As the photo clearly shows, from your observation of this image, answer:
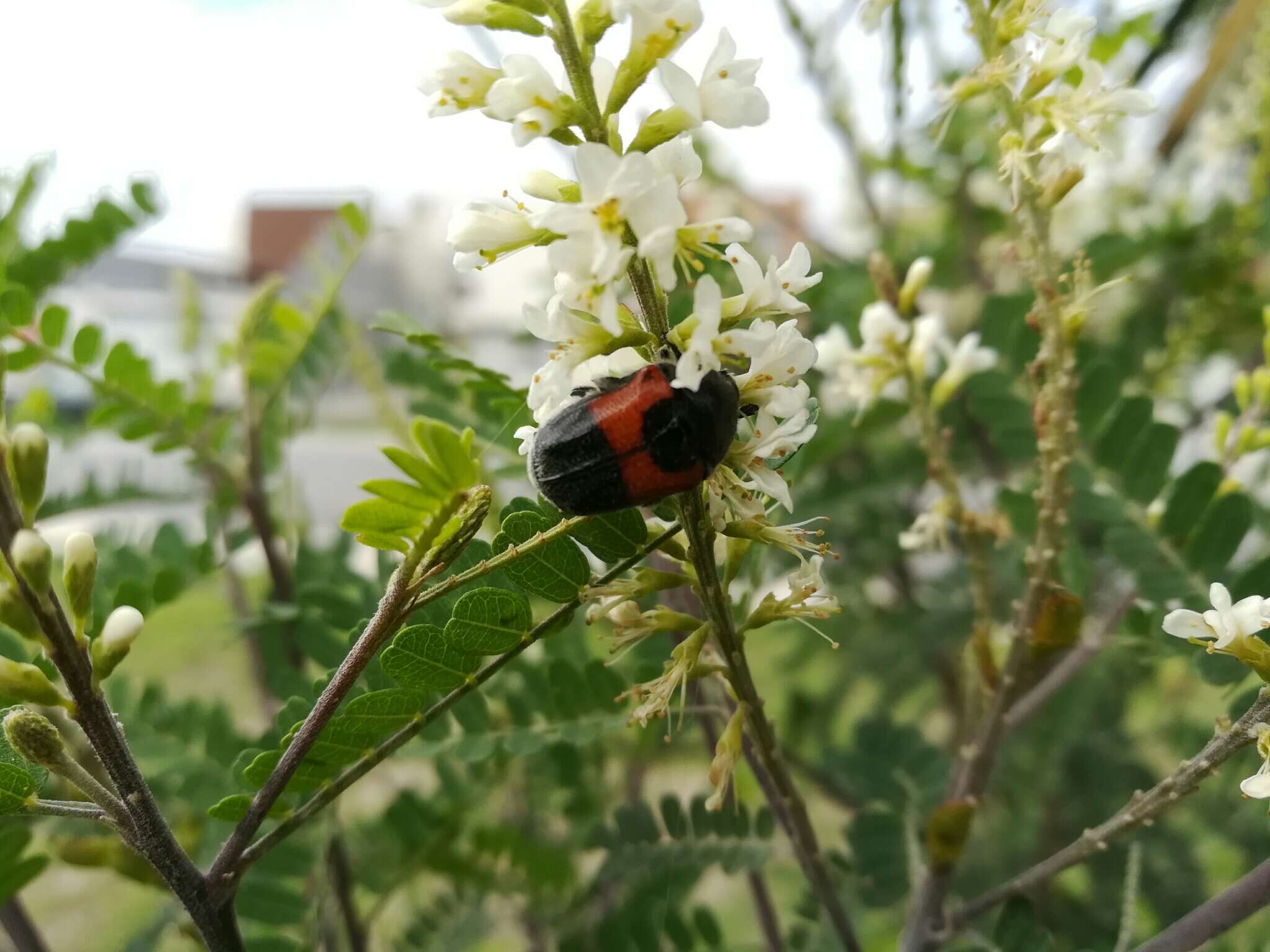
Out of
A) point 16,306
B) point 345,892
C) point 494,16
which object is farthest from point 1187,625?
point 16,306

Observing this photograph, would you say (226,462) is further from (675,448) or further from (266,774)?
(675,448)

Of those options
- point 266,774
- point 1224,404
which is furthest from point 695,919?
point 1224,404

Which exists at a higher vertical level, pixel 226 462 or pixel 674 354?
pixel 674 354

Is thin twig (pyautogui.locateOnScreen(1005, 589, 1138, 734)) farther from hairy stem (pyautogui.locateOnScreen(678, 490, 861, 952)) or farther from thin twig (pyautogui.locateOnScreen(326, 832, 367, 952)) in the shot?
thin twig (pyautogui.locateOnScreen(326, 832, 367, 952))

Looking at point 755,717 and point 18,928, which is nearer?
point 755,717

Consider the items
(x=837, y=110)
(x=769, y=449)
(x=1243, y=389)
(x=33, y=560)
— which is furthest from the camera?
(x=837, y=110)

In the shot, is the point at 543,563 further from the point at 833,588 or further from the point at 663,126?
the point at 833,588

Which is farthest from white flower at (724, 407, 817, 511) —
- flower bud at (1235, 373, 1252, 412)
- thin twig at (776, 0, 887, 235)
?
thin twig at (776, 0, 887, 235)

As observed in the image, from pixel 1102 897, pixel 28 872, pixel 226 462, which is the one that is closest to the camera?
pixel 28 872
